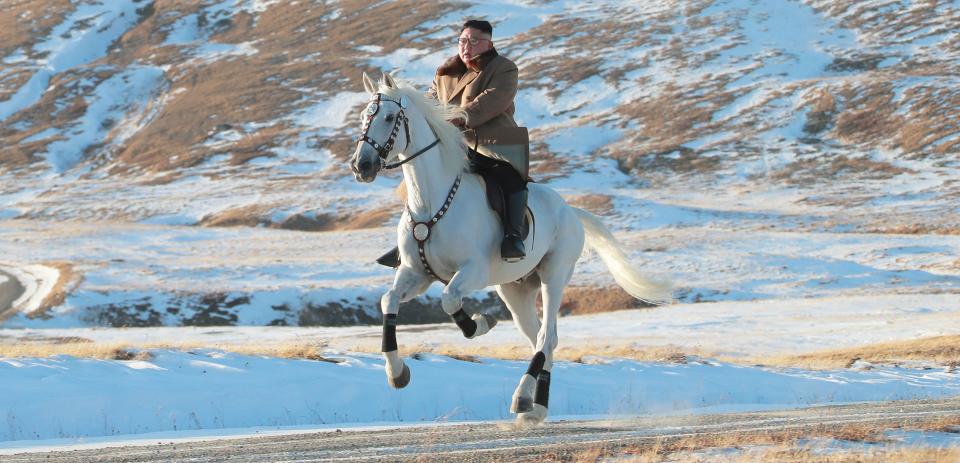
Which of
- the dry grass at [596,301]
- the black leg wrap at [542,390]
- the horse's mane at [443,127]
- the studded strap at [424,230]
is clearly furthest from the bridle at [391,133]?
the dry grass at [596,301]

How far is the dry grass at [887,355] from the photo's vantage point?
2734cm

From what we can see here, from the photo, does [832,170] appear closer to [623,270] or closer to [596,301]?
[596,301]

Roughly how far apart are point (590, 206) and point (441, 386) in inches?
2403

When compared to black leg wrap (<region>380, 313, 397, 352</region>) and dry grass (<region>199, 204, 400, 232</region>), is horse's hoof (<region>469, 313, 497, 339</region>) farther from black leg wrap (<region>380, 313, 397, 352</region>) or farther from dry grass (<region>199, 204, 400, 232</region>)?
dry grass (<region>199, 204, 400, 232</region>)

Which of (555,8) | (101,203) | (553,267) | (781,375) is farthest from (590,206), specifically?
(555,8)

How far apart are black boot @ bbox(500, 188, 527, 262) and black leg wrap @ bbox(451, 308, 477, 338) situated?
30.4 inches

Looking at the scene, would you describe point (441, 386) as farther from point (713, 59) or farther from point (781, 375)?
point (713, 59)

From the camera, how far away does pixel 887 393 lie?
2159 centimetres

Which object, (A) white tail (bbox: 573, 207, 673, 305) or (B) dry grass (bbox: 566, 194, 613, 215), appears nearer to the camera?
(A) white tail (bbox: 573, 207, 673, 305)

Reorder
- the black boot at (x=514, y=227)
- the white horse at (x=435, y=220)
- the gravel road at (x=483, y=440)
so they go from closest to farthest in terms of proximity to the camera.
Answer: the gravel road at (x=483, y=440) → the white horse at (x=435, y=220) → the black boot at (x=514, y=227)

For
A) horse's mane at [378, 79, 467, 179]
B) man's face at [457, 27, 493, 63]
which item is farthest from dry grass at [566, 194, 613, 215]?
horse's mane at [378, 79, 467, 179]

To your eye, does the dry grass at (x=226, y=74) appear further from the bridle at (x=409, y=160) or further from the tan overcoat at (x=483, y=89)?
the bridle at (x=409, y=160)

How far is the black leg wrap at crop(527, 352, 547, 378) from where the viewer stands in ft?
45.0

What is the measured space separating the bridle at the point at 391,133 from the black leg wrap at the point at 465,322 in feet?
5.40
